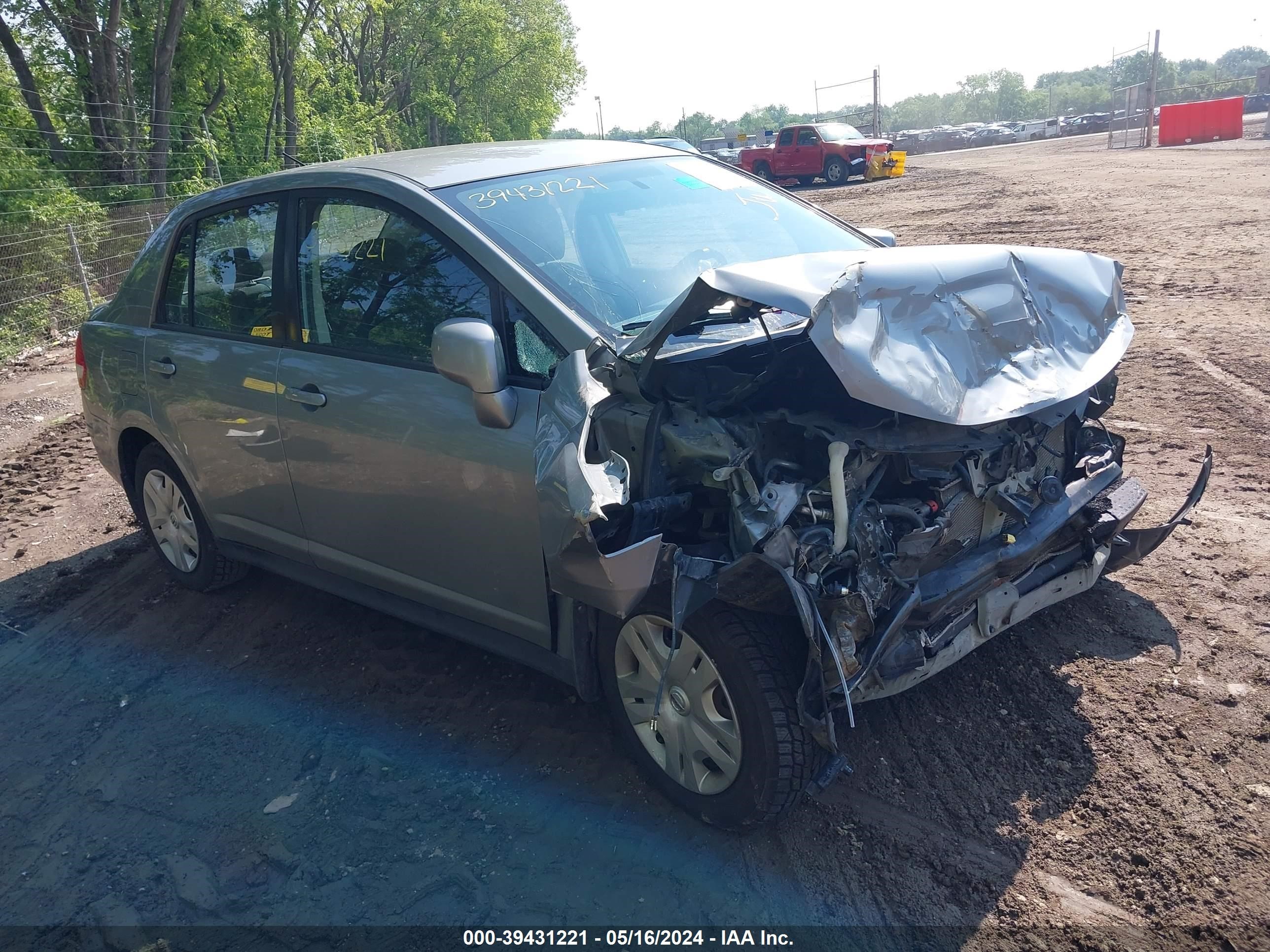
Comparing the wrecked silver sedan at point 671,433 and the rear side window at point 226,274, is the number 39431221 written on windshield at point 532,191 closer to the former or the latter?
the wrecked silver sedan at point 671,433

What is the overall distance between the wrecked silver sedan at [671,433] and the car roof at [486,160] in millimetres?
26

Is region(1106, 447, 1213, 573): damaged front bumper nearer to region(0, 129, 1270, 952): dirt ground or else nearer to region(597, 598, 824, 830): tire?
region(0, 129, 1270, 952): dirt ground

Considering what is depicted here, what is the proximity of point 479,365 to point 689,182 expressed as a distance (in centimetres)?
169

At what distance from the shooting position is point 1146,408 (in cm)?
641

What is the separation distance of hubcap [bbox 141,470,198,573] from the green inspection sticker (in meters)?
2.92

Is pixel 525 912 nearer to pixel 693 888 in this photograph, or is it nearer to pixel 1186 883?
pixel 693 888

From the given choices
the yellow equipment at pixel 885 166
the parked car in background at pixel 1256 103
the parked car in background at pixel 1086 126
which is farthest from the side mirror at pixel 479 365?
the parked car in background at pixel 1086 126

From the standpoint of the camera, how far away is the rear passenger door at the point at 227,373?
14.2ft

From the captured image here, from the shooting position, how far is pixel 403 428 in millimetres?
3707

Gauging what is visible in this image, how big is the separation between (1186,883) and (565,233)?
2876 millimetres

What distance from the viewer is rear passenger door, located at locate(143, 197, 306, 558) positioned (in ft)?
14.2

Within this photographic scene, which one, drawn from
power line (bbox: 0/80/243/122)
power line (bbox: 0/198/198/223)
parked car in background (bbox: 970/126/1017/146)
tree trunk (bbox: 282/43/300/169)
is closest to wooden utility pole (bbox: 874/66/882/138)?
parked car in background (bbox: 970/126/1017/146)

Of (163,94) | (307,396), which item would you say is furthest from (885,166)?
(307,396)

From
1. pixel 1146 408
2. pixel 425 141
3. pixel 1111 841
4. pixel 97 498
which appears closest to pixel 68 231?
pixel 97 498
